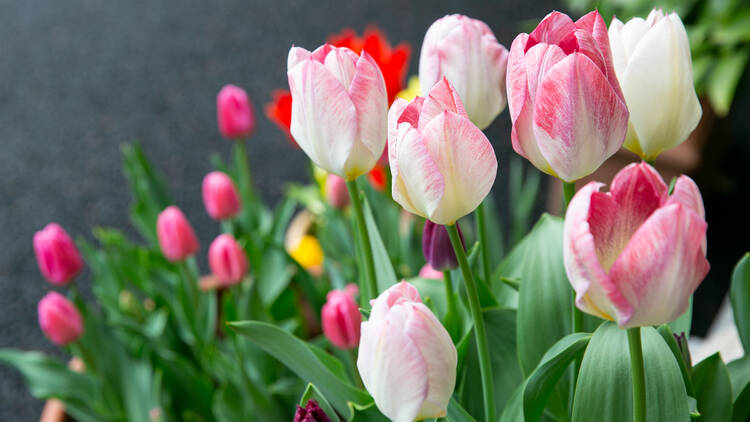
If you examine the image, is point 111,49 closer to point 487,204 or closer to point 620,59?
point 487,204

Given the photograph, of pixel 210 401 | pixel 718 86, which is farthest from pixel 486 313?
pixel 718 86

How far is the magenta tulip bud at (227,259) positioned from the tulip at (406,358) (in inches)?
15.1

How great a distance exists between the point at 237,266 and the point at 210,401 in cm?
16

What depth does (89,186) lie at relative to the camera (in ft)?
5.92

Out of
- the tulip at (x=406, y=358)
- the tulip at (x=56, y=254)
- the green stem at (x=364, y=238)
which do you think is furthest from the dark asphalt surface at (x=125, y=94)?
the tulip at (x=406, y=358)

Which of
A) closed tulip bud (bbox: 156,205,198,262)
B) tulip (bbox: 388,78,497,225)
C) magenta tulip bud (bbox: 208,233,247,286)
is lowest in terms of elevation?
magenta tulip bud (bbox: 208,233,247,286)

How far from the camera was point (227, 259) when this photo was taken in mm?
659

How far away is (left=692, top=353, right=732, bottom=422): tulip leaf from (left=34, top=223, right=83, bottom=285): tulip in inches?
20.5

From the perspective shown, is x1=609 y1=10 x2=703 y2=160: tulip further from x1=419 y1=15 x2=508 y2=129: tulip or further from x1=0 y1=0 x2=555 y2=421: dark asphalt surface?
x1=0 y1=0 x2=555 y2=421: dark asphalt surface

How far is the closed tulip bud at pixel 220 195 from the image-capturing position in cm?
72

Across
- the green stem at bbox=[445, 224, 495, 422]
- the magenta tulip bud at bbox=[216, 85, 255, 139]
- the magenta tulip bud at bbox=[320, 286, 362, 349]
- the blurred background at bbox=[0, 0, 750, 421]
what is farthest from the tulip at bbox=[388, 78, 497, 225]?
the blurred background at bbox=[0, 0, 750, 421]

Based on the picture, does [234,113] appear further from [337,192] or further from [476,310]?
[476,310]

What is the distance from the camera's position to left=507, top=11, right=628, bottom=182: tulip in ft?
0.89

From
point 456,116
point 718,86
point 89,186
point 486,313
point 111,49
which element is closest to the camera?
point 456,116
